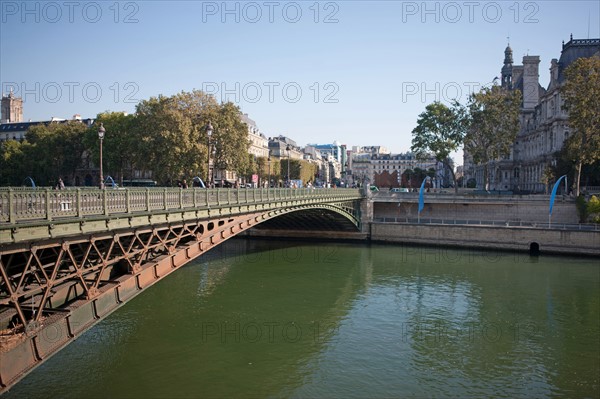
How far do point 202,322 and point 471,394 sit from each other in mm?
11618

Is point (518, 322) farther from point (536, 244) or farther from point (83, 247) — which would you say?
point (536, 244)

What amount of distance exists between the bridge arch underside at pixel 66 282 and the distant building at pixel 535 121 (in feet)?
187

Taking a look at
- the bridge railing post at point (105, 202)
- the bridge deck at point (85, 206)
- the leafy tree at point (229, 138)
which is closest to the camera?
the bridge deck at point (85, 206)

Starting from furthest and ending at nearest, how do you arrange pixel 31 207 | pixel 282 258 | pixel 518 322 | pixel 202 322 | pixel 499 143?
pixel 499 143, pixel 282 258, pixel 518 322, pixel 202 322, pixel 31 207

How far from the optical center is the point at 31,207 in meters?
10.9

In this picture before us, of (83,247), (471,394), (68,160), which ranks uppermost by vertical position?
(68,160)

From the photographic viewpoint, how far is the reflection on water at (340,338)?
15664mm

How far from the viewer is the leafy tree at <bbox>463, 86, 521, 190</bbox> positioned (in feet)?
200

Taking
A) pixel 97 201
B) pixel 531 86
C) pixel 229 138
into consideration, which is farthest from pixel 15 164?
pixel 531 86

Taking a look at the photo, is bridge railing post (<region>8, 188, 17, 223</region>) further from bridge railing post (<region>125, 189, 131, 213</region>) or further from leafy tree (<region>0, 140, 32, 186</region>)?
leafy tree (<region>0, 140, 32, 186</region>)

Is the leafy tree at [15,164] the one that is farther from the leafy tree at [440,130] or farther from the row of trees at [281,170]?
the leafy tree at [440,130]

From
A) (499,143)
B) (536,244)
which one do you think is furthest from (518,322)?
(499,143)

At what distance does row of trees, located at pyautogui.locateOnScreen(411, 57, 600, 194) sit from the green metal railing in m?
41.2

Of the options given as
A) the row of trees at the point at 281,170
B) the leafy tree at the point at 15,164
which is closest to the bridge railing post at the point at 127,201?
the leafy tree at the point at 15,164
